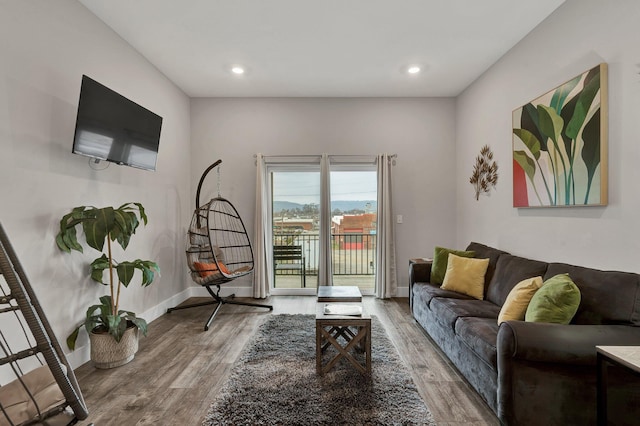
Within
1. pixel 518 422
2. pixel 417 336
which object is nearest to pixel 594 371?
pixel 518 422

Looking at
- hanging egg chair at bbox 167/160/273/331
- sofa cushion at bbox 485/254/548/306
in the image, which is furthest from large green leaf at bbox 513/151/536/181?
hanging egg chair at bbox 167/160/273/331

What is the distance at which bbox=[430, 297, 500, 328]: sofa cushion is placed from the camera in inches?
100.0

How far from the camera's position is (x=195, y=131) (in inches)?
184

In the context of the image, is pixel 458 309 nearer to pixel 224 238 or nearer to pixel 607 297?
pixel 607 297

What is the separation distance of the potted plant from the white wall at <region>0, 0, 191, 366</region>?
12 cm

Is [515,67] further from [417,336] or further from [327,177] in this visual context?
[417,336]

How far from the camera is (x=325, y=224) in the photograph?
15.1ft

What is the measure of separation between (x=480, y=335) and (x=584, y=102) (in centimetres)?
185

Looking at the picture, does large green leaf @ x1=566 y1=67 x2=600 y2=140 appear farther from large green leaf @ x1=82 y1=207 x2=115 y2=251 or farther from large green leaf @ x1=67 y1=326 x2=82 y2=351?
large green leaf @ x1=67 y1=326 x2=82 y2=351

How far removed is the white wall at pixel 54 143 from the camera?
208 cm

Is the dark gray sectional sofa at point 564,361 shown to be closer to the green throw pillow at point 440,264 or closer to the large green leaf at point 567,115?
the large green leaf at point 567,115

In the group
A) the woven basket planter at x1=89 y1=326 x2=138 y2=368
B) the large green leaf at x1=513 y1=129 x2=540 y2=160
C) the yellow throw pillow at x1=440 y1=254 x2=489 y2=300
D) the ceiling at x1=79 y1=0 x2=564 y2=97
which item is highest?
the ceiling at x1=79 y1=0 x2=564 y2=97

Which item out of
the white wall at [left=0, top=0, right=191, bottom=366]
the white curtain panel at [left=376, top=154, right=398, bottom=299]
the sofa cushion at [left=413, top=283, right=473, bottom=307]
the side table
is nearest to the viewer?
the side table

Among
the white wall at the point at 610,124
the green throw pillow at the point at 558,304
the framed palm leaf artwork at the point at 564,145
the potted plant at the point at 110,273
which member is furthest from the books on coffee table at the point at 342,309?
the framed palm leaf artwork at the point at 564,145
